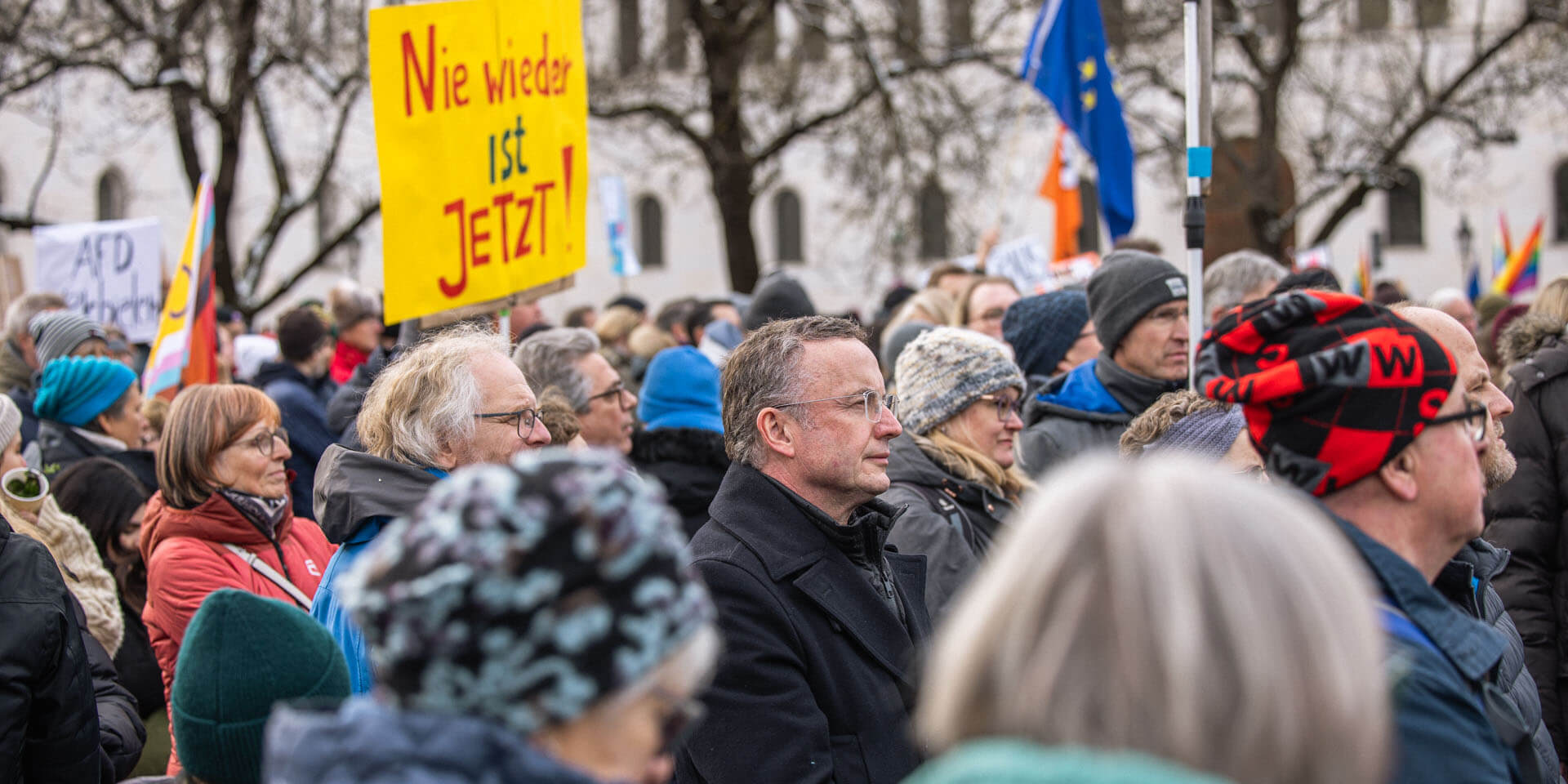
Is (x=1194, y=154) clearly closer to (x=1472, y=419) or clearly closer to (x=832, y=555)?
(x=832, y=555)

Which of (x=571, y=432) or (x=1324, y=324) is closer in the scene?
(x=1324, y=324)

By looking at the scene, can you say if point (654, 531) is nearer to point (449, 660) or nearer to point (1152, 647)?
point (449, 660)

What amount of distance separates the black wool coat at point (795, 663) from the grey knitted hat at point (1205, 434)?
28.4 inches

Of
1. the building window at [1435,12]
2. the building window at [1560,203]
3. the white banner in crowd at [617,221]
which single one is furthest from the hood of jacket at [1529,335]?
the building window at [1560,203]

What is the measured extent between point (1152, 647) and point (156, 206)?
38.1 metres

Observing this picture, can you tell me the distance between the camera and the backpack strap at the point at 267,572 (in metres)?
3.87

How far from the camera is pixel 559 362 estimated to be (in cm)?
523

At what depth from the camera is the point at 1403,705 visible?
1.84 meters

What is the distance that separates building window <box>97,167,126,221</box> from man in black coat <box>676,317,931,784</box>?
35665mm

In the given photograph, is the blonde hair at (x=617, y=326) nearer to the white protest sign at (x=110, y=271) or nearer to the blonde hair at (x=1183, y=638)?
the white protest sign at (x=110, y=271)

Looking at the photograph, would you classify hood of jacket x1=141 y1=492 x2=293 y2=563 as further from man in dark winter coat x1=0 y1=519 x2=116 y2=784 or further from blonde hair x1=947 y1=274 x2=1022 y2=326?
blonde hair x1=947 y1=274 x2=1022 y2=326

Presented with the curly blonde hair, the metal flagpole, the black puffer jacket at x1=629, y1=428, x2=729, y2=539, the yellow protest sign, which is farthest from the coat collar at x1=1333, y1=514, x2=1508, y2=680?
the black puffer jacket at x1=629, y1=428, x2=729, y2=539

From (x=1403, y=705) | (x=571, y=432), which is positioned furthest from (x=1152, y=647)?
(x=571, y=432)

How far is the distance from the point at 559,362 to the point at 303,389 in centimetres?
194
